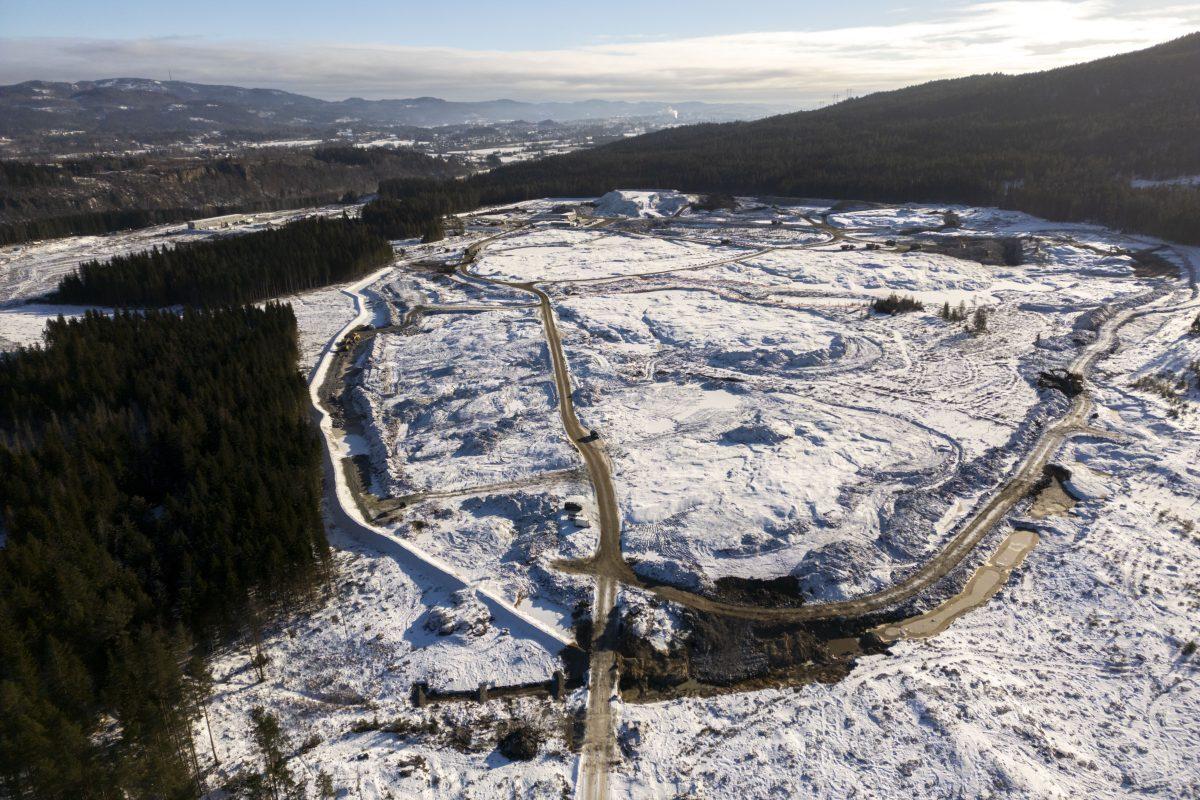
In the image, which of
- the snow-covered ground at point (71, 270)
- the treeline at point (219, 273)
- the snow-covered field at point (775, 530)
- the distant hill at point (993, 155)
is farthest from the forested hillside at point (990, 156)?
the treeline at point (219, 273)

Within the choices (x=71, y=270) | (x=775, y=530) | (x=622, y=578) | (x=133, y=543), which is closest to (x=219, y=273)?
(x=71, y=270)

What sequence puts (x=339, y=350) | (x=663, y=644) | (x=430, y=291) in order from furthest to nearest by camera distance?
(x=430, y=291) → (x=339, y=350) → (x=663, y=644)

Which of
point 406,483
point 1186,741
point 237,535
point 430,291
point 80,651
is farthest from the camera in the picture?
point 430,291

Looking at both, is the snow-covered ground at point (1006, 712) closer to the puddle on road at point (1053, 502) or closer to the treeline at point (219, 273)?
the puddle on road at point (1053, 502)

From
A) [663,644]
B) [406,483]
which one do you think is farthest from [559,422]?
[663,644]

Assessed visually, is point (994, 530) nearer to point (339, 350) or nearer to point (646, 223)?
point (339, 350)

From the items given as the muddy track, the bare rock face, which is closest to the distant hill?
the muddy track

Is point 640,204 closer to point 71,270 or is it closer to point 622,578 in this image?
point 71,270
